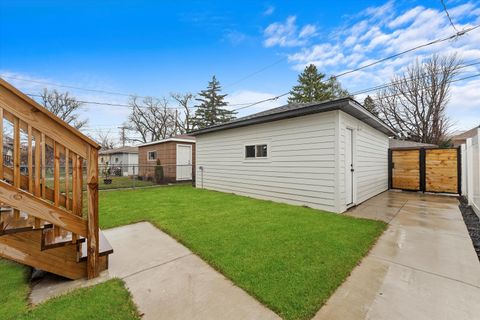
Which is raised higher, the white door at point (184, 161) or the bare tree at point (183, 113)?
the bare tree at point (183, 113)

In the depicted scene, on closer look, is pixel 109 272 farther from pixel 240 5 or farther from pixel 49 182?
pixel 49 182

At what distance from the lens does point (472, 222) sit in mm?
4316

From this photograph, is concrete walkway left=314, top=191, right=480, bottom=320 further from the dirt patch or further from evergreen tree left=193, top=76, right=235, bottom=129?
evergreen tree left=193, top=76, right=235, bottom=129

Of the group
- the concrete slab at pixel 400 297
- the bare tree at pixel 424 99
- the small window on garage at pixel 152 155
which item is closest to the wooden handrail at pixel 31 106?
the concrete slab at pixel 400 297

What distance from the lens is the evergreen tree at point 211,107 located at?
27031 mm

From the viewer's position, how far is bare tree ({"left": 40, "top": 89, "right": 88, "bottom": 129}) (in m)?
20.2

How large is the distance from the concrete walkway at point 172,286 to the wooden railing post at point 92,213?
164 mm

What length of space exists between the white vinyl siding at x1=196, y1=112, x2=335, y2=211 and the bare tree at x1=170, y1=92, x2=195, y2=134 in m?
19.9

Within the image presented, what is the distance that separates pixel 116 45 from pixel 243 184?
30.4 feet

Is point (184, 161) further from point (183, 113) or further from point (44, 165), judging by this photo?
point (183, 113)

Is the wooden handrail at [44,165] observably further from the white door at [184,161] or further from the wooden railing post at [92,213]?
the white door at [184,161]

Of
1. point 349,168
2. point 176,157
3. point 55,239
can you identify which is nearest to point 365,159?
point 349,168

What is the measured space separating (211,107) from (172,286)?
2659 centimetres

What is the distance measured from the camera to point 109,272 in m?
2.42
